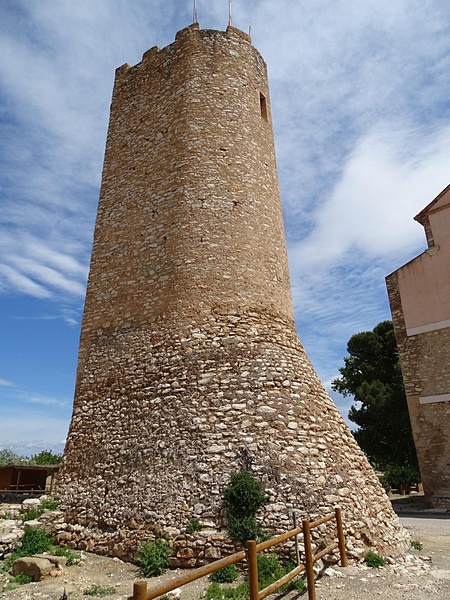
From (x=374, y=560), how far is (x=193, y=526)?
2.71m

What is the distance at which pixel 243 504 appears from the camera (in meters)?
6.55

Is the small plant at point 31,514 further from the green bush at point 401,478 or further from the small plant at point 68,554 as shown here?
the green bush at point 401,478

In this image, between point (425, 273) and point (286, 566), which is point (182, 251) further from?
point (425, 273)

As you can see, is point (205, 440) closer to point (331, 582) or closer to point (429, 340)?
point (331, 582)

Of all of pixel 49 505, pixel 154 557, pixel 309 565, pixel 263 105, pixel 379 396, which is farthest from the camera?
pixel 379 396

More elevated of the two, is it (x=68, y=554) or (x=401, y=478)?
(x=401, y=478)

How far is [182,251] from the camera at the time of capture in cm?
936

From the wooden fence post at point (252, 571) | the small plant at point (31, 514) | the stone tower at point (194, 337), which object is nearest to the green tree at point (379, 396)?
the stone tower at point (194, 337)

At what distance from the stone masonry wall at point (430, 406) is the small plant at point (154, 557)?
11.2 meters

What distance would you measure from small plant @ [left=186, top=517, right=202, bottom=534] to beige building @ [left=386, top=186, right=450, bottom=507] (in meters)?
10.9

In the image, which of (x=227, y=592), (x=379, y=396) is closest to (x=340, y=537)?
(x=227, y=592)

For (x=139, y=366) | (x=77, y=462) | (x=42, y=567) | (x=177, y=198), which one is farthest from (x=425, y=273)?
(x=42, y=567)

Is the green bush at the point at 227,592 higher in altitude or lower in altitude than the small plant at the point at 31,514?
lower

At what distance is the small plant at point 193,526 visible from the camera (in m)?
6.55
